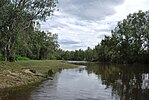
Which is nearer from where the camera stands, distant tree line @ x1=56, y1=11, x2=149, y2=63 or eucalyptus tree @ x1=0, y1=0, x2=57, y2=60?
eucalyptus tree @ x1=0, y1=0, x2=57, y2=60

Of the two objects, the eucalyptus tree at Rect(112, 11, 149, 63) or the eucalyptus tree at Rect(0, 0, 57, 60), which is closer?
the eucalyptus tree at Rect(0, 0, 57, 60)

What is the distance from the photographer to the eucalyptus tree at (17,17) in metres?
49.2

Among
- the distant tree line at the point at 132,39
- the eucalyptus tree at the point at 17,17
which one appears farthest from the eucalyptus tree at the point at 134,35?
the eucalyptus tree at the point at 17,17

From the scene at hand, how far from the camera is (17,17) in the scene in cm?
4953

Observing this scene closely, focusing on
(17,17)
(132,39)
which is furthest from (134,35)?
(17,17)

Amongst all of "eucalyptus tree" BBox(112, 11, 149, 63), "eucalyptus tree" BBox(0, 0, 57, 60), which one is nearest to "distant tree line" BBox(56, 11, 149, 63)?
"eucalyptus tree" BBox(112, 11, 149, 63)

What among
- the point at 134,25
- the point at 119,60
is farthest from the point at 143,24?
the point at 119,60

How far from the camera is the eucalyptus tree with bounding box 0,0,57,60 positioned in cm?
4922

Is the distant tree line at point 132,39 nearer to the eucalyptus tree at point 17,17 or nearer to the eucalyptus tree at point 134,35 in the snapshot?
the eucalyptus tree at point 134,35

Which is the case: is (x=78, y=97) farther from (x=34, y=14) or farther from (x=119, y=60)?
(x=119, y=60)

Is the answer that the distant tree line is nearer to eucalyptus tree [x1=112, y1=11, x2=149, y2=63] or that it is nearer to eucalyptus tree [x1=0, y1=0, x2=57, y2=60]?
eucalyptus tree [x1=112, y1=11, x2=149, y2=63]

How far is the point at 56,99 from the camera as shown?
23609mm

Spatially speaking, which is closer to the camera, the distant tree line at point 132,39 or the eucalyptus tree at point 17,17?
the eucalyptus tree at point 17,17

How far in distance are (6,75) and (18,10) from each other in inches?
717
